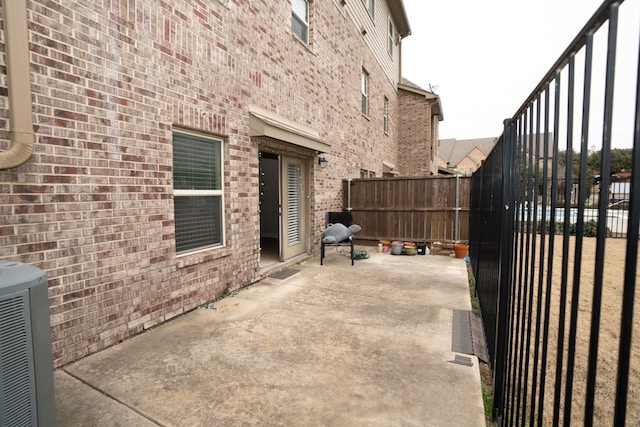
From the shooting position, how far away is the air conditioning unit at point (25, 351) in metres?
1.60

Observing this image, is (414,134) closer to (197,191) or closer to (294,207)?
(294,207)

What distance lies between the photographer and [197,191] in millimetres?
4602

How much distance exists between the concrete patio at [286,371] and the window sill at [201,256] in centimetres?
63

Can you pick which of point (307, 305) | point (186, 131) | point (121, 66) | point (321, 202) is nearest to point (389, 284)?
point (307, 305)

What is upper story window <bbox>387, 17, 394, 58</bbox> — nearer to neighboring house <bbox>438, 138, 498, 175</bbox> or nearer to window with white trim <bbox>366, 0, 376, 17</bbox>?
window with white trim <bbox>366, 0, 376, 17</bbox>

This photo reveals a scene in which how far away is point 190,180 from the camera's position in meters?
4.51

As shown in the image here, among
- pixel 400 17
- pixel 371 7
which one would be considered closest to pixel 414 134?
pixel 400 17

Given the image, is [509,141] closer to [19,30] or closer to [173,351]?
[173,351]

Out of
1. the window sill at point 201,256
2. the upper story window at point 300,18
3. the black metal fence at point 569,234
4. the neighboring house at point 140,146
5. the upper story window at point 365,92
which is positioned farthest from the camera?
the upper story window at point 365,92

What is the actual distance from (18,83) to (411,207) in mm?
8392

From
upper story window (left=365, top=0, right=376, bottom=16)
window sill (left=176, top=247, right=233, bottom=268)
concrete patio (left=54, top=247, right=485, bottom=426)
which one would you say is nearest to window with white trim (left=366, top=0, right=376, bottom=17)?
upper story window (left=365, top=0, right=376, bottom=16)

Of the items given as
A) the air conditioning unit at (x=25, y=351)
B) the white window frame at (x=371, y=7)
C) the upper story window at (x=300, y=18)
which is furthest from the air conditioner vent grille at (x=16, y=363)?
the white window frame at (x=371, y=7)

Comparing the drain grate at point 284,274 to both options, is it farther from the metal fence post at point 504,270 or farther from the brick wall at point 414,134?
the brick wall at point 414,134

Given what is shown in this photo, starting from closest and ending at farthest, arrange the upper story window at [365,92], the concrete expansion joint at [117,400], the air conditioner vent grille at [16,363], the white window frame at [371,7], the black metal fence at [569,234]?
the black metal fence at [569,234], the air conditioner vent grille at [16,363], the concrete expansion joint at [117,400], the upper story window at [365,92], the white window frame at [371,7]
